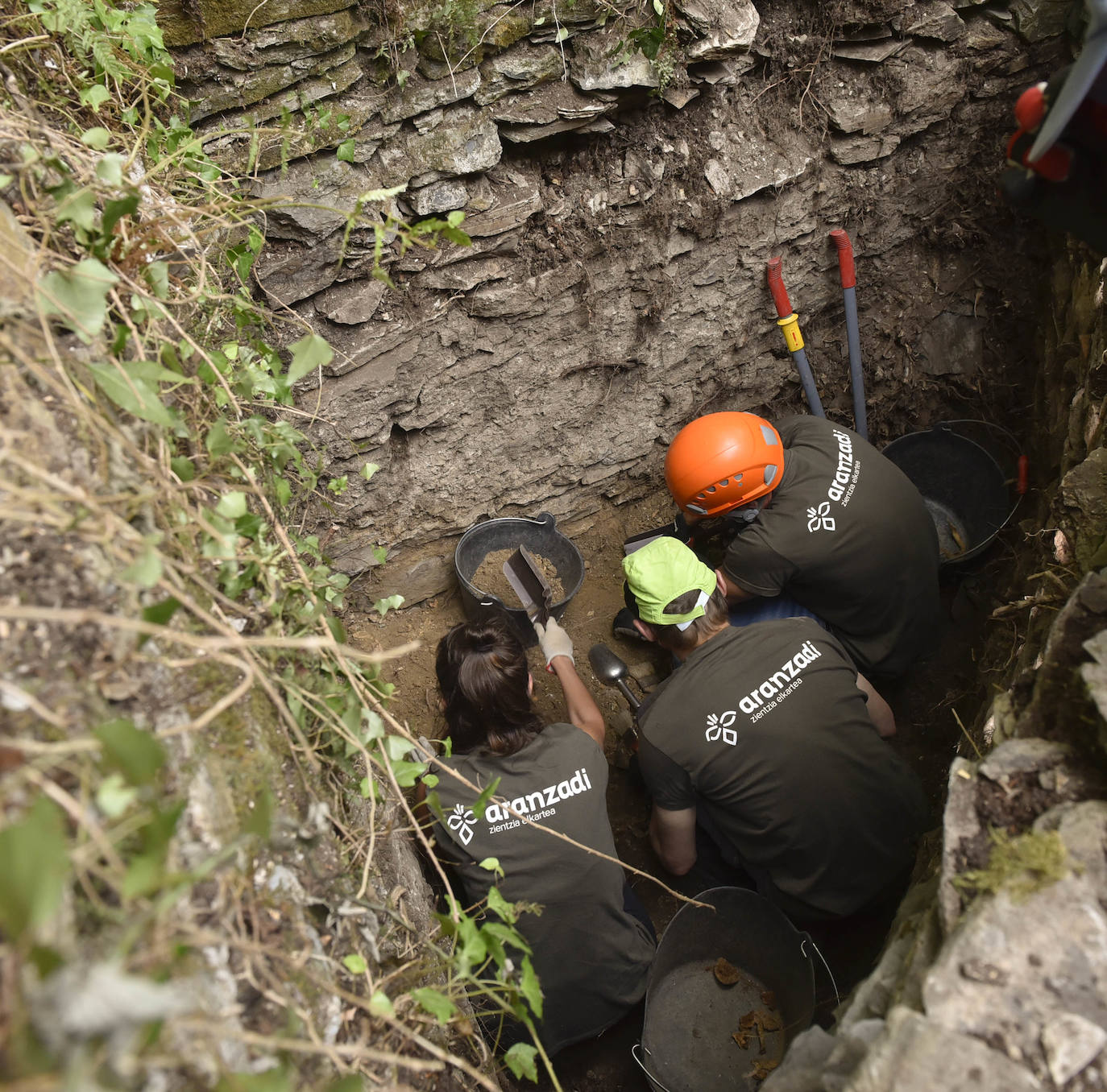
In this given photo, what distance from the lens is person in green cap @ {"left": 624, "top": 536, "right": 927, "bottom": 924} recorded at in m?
2.17

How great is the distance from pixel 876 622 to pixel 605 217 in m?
1.94

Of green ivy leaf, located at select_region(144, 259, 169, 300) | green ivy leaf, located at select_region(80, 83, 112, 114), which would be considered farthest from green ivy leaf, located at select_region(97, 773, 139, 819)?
green ivy leaf, located at select_region(80, 83, 112, 114)

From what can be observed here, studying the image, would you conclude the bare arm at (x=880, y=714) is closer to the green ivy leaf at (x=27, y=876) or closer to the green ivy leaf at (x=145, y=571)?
the green ivy leaf at (x=145, y=571)

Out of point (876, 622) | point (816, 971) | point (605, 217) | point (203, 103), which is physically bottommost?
point (816, 971)

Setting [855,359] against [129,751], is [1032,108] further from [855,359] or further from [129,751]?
[855,359]

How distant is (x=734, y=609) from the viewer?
3.08 m

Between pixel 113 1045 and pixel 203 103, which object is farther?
pixel 203 103

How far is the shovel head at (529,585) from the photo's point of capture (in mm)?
3119

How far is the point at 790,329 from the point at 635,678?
5.77ft

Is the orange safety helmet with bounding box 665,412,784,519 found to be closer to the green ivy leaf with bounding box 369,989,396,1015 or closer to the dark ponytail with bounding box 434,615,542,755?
the dark ponytail with bounding box 434,615,542,755

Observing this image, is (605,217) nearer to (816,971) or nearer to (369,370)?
→ (369,370)

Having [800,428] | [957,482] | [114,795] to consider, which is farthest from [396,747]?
[957,482]

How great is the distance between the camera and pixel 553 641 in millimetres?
2982

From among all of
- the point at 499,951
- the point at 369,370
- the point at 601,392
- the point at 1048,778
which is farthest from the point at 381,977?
the point at 601,392
